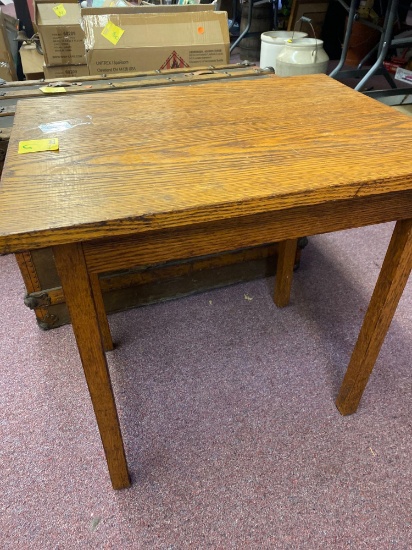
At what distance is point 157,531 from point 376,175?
0.82 metres

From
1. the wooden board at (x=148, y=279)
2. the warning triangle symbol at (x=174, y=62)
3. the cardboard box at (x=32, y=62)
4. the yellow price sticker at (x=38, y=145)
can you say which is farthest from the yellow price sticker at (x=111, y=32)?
the yellow price sticker at (x=38, y=145)

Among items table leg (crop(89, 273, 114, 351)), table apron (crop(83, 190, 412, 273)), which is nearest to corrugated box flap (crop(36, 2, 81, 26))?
table leg (crop(89, 273, 114, 351))

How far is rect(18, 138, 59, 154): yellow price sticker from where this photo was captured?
2.36 feet

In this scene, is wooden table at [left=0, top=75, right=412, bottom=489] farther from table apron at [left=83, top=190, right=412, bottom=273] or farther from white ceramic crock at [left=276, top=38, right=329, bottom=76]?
→ white ceramic crock at [left=276, top=38, right=329, bottom=76]

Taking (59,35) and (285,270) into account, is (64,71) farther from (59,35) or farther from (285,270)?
(285,270)

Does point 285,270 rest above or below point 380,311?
below

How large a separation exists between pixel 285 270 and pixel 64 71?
159cm

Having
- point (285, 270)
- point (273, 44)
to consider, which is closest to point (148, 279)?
point (285, 270)

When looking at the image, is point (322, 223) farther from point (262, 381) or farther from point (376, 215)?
point (262, 381)

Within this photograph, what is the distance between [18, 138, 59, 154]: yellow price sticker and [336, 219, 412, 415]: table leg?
0.66 m

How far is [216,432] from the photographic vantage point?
104 centimetres

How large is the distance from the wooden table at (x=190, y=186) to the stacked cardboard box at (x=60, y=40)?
131 centimetres

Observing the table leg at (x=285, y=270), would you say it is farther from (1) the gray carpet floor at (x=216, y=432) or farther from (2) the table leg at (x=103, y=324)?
(2) the table leg at (x=103, y=324)

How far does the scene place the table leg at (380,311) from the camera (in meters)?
0.78
